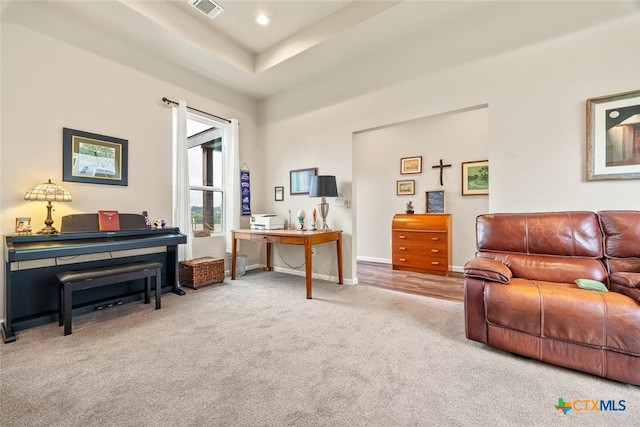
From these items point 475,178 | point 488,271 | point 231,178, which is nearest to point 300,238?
point 231,178

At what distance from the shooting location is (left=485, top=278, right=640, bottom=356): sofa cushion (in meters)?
1.43

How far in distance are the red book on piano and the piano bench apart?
1.56 ft

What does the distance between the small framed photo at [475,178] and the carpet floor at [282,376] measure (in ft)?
8.15

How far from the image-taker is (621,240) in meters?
1.88

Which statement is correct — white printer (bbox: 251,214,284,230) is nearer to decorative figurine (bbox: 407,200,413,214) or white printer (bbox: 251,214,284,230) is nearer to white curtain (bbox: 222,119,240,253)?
white curtain (bbox: 222,119,240,253)

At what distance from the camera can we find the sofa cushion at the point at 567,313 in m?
1.43

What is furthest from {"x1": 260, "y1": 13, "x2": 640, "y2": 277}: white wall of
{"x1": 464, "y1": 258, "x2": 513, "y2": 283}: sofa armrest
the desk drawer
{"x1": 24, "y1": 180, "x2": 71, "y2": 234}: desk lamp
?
{"x1": 24, "y1": 180, "x2": 71, "y2": 234}: desk lamp

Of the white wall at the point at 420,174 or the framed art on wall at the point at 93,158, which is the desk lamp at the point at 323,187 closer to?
the white wall at the point at 420,174

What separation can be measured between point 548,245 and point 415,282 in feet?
5.85

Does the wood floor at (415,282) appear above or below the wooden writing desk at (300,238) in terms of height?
below

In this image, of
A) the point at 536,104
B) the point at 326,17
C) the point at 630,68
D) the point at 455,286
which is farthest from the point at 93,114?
the point at 630,68

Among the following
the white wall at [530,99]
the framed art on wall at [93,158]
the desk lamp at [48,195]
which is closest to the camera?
the white wall at [530,99]

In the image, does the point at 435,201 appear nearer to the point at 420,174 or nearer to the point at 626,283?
the point at 420,174

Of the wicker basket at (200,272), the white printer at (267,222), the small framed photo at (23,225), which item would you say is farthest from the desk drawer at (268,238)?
the small framed photo at (23,225)
